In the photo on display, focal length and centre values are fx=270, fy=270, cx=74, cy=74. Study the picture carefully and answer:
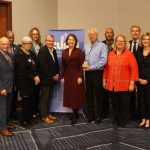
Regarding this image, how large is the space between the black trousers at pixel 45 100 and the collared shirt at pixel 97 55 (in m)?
0.79

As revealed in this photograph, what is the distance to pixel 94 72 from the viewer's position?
438 cm

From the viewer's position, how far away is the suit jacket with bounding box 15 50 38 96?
400 cm

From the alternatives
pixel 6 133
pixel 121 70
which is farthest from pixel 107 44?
pixel 6 133

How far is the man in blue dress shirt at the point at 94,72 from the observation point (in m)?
4.29

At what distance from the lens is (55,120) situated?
4.73 metres

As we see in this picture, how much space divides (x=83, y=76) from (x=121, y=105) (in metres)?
0.78

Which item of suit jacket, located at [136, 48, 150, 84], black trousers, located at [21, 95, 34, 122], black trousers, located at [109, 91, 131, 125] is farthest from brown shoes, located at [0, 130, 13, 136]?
suit jacket, located at [136, 48, 150, 84]

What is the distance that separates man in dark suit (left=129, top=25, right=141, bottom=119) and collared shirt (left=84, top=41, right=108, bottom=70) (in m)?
0.50

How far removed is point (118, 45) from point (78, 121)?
148 cm

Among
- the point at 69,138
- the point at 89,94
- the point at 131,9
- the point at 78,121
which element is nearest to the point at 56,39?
the point at 89,94

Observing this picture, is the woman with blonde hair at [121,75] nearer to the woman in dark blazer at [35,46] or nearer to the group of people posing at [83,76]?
the group of people posing at [83,76]

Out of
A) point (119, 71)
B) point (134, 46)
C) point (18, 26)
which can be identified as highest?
point (18, 26)

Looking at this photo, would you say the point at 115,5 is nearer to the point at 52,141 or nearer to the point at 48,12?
the point at 48,12

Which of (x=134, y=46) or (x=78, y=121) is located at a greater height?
(x=134, y=46)
